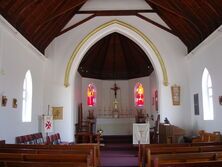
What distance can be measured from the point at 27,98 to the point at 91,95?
23.7ft

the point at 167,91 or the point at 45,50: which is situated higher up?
the point at 45,50

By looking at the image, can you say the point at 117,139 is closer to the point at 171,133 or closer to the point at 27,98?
the point at 171,133

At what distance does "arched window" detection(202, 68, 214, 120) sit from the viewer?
11.1 metres

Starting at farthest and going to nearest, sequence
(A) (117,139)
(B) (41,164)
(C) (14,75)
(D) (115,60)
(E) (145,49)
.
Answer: (D) (115,60), (A) (117,139), (E) (145,49), (C) (14,75), (B) (41,164)

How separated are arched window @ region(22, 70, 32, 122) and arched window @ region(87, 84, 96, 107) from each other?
22.4 ft

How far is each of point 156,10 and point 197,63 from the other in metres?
2.92

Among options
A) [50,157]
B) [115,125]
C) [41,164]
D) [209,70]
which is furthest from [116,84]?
[41,164]

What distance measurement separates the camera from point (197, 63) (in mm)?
11891

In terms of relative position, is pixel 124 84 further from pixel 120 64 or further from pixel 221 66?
pixel 221 66

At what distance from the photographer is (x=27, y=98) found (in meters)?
11.3

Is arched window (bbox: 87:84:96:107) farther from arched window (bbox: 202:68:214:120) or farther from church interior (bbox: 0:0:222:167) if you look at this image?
arched window (bbox: 202:68:214:120)

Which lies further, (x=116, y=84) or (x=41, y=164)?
(x=116, y=84)

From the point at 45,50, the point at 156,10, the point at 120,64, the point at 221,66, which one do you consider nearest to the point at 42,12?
the point at 45,50

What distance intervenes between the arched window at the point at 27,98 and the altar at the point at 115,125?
687 cm
